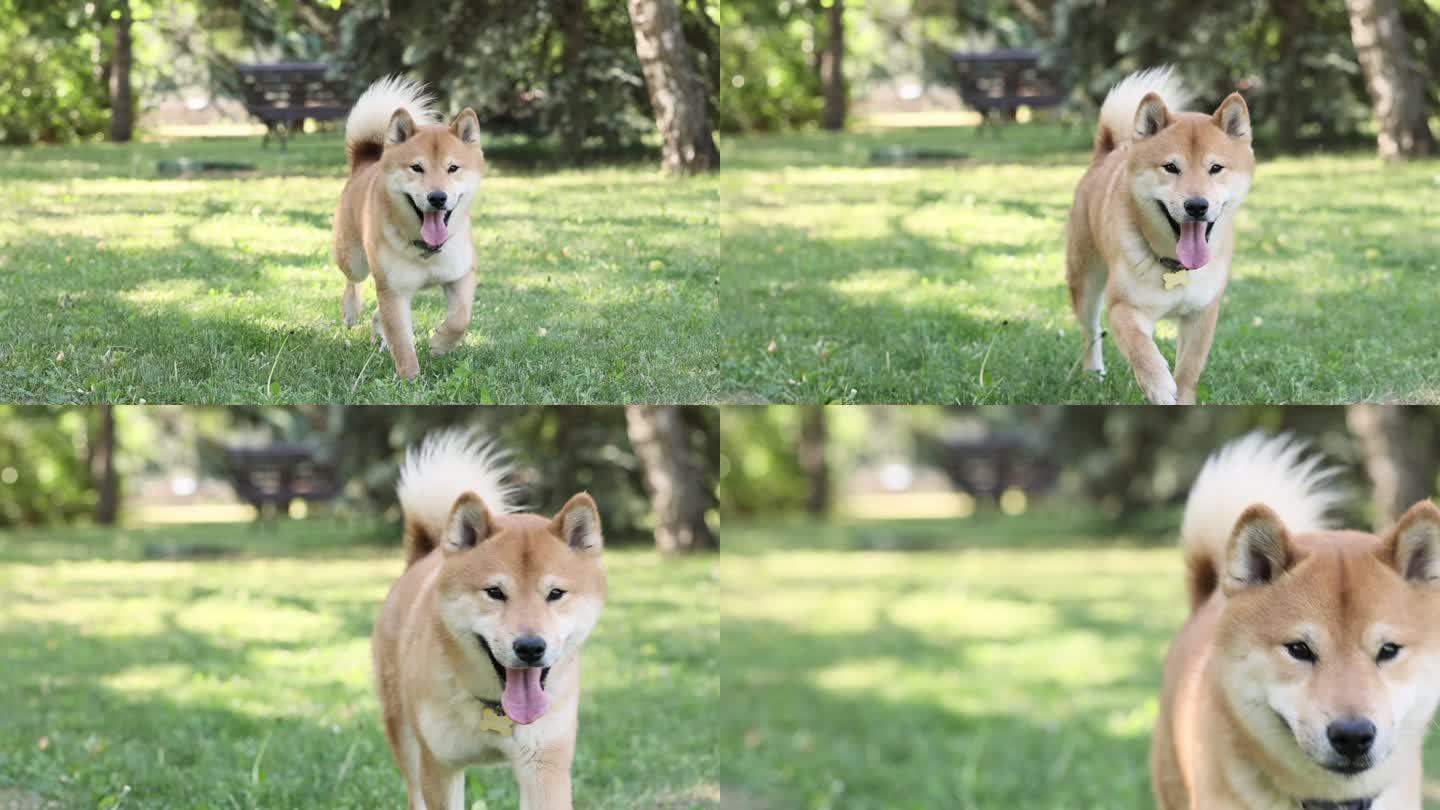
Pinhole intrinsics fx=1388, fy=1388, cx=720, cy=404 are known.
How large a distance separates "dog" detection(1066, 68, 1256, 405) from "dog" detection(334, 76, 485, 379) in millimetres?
2290

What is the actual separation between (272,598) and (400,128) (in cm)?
369

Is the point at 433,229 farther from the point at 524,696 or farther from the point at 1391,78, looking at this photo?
the point at 1391,78

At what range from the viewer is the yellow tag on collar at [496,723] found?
11.2ft

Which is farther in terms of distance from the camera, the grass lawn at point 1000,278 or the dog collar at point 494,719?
the grass lawn at point 1000,278

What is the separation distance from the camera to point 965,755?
5.22 meters

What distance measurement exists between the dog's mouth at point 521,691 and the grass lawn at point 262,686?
2.92 feet

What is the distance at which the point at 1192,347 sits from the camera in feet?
16.2

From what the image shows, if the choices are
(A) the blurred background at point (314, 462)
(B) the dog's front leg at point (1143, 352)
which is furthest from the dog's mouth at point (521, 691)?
(A) the blurred background at point (314, 462)

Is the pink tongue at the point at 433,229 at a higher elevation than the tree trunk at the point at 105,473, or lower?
higher

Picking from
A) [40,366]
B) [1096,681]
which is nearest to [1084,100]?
[1096,681]

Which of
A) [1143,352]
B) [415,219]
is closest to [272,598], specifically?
[415,219]

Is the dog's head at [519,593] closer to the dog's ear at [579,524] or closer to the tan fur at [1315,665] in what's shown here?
the dog's ear at [579,524]

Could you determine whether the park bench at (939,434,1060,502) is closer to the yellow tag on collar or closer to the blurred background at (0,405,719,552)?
the blurred background at (0,405,719,552)

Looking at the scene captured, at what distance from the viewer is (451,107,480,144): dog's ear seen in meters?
4.96
